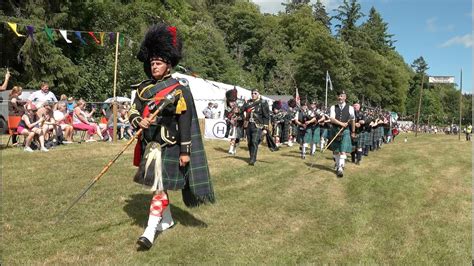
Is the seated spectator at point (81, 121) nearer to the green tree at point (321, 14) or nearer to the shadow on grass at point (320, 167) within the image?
the shadow on grass at point (320, 167)

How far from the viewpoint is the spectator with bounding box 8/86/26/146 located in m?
13.2

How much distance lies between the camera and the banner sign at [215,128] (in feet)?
68.1

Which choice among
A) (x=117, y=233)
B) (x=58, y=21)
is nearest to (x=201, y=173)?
(x=117, y=233)

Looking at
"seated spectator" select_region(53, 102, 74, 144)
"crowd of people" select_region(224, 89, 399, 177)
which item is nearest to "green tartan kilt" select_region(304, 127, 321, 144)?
"crowd of people" select_region(224, 89, 399, 177)

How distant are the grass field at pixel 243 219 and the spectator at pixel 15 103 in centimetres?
245

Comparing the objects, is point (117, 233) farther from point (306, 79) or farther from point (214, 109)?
point (306, 79)

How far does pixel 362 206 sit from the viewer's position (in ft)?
26.1

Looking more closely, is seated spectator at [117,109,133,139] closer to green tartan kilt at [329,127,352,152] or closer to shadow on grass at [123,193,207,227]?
green tartan kilt at [329,127,352,152]

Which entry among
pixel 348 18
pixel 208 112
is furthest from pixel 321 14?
pixel 208 112

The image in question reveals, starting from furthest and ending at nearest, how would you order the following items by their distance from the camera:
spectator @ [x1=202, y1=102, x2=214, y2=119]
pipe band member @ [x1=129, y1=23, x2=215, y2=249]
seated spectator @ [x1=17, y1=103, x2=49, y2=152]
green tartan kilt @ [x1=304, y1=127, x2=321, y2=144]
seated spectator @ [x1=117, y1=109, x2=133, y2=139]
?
spectator @ [x1=202, y1=102, x2=214, y2=119], seated spectator @ [x1=117, y1=109, x2=133, y2=139], green tartan kilt @ [x1=304, y1=127, x2=321, y2=144], seated spectator @ [x1=17, y1=103, x2=49, y2=152], pipe band member @ [x1=129, y1=23, x2=215, y2=249]

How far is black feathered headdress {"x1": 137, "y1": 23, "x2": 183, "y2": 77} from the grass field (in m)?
2.19

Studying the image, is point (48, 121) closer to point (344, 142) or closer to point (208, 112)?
point (344, 142)

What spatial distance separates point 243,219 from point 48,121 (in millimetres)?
8427

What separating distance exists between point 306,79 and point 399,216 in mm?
56041
